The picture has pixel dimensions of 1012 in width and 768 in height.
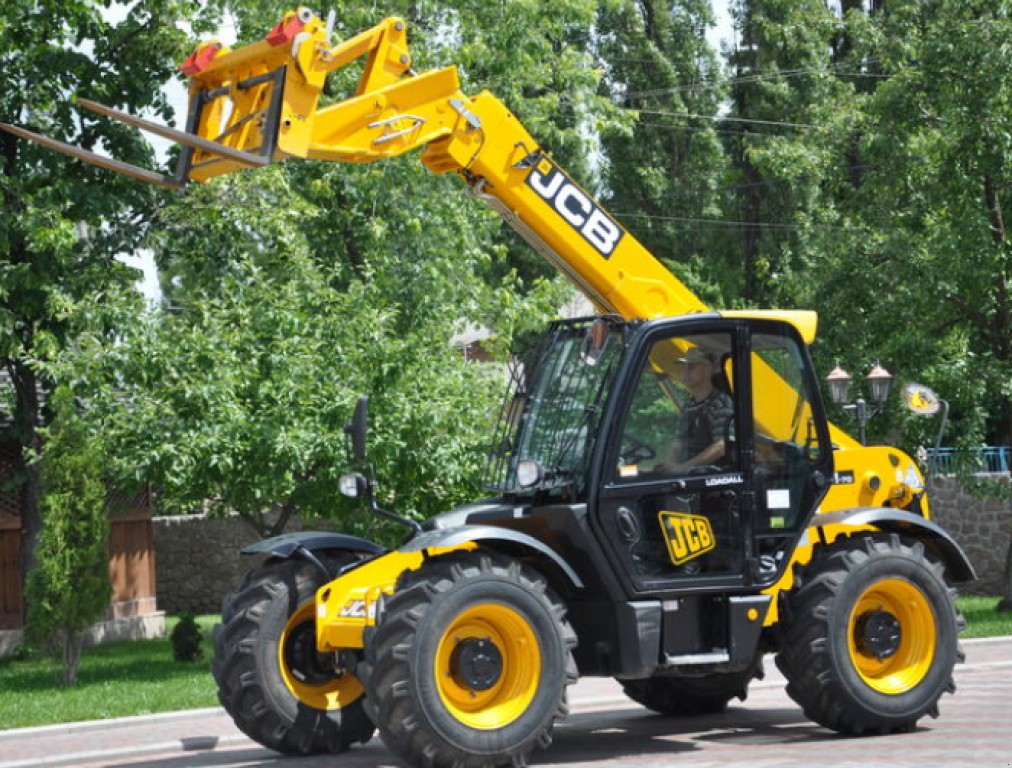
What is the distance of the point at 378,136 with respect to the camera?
1020 centimetres

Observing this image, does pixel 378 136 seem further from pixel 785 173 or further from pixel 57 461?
pixel 785 173

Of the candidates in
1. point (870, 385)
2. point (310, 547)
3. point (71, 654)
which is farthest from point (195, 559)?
point (310, 547)

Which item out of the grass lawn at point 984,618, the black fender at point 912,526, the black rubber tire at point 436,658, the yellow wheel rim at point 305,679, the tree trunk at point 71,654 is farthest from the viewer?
the grass lawn at point 984,618

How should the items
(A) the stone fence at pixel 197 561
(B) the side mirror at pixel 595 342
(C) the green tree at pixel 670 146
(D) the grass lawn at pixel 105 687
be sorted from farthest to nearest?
(C) the green tree at pixel 670 146, (A) the stone fence at pixel 197 561, (D) the grass lawn at pixel 105 687, (B) the side mirror at pixel 595 342

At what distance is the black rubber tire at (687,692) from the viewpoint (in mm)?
11867

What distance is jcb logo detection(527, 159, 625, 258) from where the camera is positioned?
10906mm

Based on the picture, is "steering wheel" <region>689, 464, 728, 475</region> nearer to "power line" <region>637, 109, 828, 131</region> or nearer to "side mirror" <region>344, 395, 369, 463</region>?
"side mirror" <region>344, 395, 369, 463</region>

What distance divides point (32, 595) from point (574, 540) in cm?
1035

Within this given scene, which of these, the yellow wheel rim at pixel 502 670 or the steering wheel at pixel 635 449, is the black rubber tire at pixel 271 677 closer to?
the yellow wheel rim at pixel 502 670

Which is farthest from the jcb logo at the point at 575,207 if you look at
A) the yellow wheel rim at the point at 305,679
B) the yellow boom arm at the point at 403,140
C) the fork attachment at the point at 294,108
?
the yellow wheel rim at the point at 305,679

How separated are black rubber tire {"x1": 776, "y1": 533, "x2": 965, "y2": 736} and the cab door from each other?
602 millimetres

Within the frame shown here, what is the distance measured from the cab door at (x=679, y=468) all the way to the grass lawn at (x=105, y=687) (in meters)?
6.31

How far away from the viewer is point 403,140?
1027 cm

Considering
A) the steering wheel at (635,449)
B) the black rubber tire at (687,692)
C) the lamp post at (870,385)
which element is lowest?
the black rubber tire at (687,692)
